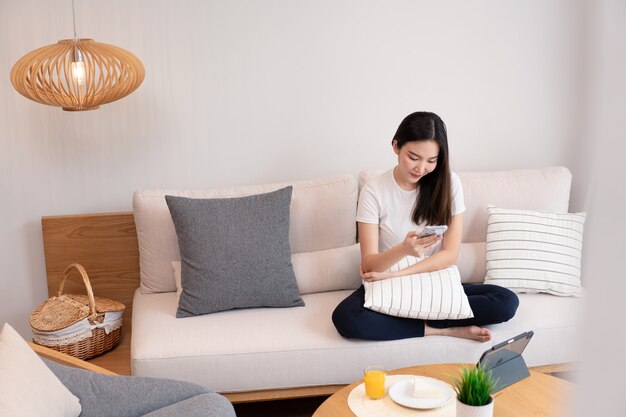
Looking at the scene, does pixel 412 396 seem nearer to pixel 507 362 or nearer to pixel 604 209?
pixel 507 362

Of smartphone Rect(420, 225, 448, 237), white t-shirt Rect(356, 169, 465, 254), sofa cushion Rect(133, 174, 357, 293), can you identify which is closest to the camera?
smartphone Rect(420, 225, 448, 237)

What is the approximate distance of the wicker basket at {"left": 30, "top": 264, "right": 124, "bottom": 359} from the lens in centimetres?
277

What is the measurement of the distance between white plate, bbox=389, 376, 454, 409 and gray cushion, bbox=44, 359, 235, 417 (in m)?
0.48

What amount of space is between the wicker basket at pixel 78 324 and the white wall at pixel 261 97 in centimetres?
51

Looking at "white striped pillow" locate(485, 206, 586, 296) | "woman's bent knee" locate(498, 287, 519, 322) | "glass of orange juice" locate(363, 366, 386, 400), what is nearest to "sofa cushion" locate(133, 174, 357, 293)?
"white striped pillow" locate(485, 206, 586, 296)

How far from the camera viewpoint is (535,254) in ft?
9.91

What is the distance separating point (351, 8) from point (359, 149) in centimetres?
64

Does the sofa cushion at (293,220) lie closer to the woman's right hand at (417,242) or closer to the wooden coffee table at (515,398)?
the woman's right hand at (417,242)

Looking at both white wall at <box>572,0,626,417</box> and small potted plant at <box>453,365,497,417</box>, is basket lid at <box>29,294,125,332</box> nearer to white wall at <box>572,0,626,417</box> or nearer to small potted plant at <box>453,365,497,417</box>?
small potted plant at <box>453,365,497,417</box>

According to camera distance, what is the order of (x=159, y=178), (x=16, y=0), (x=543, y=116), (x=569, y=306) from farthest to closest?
(x=543, y=116)
(x=159, y=178)
(x=16, y=0)
(x=569, y=306)

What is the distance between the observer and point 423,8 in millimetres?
3416

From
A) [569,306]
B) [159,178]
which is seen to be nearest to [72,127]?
[159,178]

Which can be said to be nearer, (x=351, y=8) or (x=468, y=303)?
(x=468, y=303)

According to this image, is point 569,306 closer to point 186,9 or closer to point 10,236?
point 186,9
